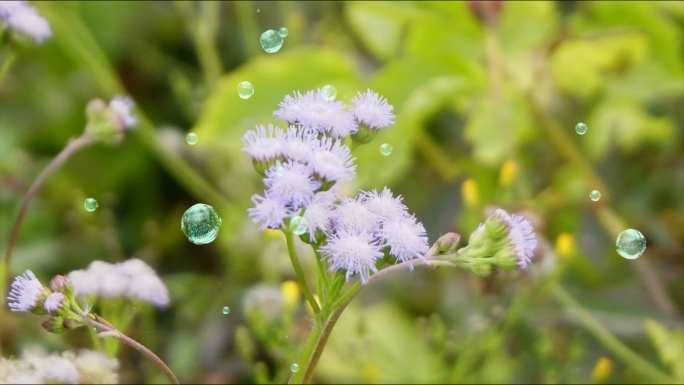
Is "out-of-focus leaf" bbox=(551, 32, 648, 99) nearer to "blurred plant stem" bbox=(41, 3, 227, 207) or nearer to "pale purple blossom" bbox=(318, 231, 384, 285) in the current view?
"blurred plant stem" bbox=(41, 3, 227, 207)

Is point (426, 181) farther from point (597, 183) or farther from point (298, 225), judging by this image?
point (298, 225)

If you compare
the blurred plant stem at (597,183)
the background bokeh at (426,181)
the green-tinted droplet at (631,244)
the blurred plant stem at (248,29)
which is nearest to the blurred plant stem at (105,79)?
the background bokeh at (426,181)

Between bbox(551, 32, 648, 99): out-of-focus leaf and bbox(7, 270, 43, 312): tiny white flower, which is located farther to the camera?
bbox(551, 32, 648, 99): out-of-focus leaf

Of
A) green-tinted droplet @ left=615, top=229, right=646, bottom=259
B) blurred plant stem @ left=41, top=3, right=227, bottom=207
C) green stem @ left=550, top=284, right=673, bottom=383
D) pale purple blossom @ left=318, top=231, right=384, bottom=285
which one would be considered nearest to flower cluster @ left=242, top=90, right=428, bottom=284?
pale purple blossom @ left=318, top=231, right=384, bottom=285

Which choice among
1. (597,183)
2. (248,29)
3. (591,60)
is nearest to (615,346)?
(597,183)

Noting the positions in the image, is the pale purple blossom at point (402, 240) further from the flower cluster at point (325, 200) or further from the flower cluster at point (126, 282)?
the flower cluster at point (126, 282)

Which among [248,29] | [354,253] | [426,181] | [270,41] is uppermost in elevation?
[248,29]

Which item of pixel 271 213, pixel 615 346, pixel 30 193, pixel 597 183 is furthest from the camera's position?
pixel 597 183
